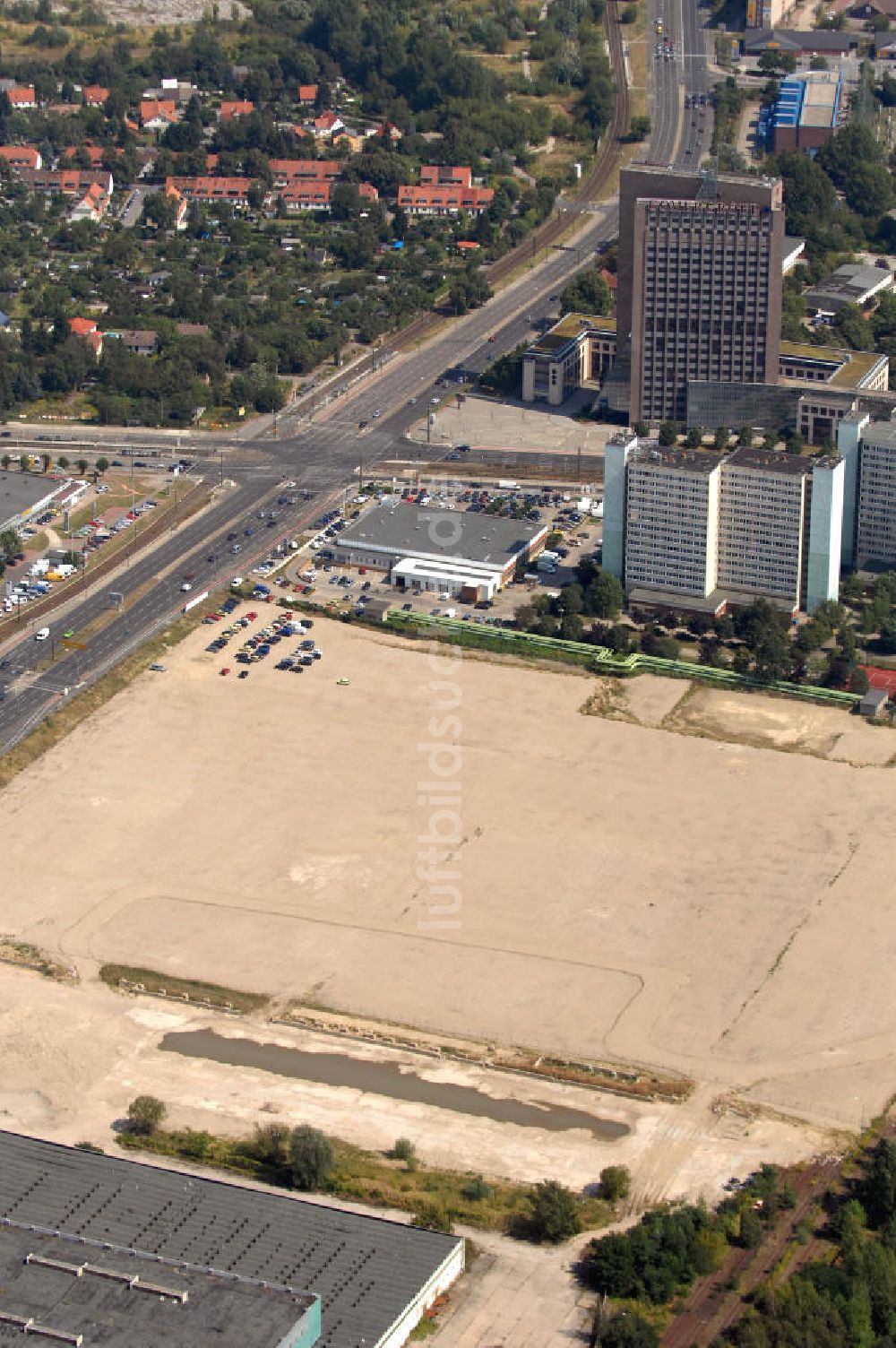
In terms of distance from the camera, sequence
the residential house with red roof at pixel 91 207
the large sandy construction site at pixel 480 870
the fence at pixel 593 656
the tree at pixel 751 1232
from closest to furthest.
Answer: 1. the tree at pixel 751 1232
2. the large sandy construction site at pixel 480 870
3. the fence at pixel 593 656
4. the residential house with red roof at pixel 91 207

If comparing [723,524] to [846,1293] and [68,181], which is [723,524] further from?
[68,181]

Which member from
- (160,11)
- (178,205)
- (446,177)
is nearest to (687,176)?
(446,177)

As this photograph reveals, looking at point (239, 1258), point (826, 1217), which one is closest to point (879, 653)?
point (826, 1217)

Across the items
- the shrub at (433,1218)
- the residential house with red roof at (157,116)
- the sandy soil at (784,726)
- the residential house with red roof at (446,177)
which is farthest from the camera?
the residential house with red roof at (157,116)

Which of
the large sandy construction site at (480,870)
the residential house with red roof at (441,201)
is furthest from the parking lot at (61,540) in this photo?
the residential house with red roof at (441,201)

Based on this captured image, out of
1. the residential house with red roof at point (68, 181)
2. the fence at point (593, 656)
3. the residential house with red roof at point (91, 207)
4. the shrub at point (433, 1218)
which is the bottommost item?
the shrub at point (433, 1218)

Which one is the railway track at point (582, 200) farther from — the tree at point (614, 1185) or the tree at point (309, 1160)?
the tree at point (614, 1185)
